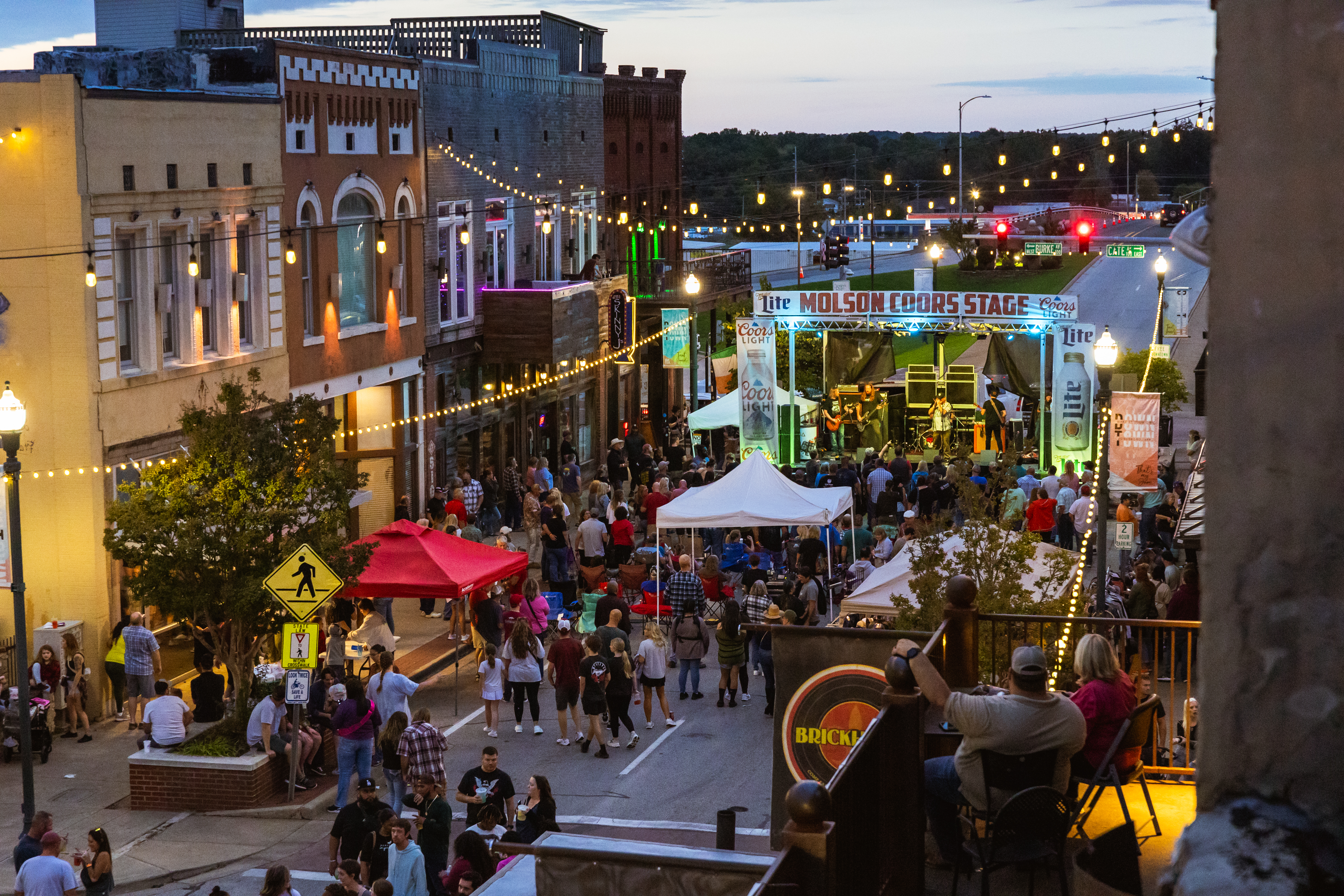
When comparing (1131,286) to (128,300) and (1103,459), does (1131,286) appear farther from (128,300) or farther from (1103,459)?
(1103,459)

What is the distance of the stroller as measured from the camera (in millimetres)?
18234

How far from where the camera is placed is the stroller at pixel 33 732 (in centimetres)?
1823

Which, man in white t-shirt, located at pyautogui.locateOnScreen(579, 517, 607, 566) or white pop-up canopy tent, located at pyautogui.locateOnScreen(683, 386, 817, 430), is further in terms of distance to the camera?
white pop-up canopy tent, located at pyautogui.locateOnScreen(683, 386, 817, 430)

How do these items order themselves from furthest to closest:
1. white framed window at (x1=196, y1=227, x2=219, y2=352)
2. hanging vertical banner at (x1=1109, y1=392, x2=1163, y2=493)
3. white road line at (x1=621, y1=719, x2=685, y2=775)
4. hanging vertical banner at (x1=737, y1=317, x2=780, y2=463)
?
1. hanging vertical banner at (x1=737, y1=317, x2=780, y2=463)
2. white framed window at (x1=196, y1=227, x2=219, y2=352)
3. hanging vertical banner at (x1=1109, y1=392, x2=1163, y2=493)
4. white road line at (x1=621, y1=719, x2=685, y2=775)

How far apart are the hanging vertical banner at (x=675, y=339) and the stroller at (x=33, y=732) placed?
83.8 ft

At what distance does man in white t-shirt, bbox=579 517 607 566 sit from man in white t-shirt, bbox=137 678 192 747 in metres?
9.53

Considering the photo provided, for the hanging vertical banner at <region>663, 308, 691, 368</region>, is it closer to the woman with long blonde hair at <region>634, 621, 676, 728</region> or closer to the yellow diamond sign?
the woman with long blonde hair at <region>634, 621, 676, 728</region>

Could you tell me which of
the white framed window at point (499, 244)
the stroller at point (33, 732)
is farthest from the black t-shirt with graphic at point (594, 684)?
the white framed window at point (499, 244)

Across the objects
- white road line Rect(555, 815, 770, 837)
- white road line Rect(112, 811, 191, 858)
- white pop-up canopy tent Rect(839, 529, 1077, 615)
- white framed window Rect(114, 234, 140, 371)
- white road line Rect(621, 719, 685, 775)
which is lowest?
white road line Rect(112, 811, 191, 858)

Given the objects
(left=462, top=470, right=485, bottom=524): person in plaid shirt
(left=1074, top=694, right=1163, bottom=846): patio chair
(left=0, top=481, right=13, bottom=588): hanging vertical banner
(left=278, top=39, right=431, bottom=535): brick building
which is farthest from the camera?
(left=462, top=470, right=485, bottom=524): person in plaid shirt

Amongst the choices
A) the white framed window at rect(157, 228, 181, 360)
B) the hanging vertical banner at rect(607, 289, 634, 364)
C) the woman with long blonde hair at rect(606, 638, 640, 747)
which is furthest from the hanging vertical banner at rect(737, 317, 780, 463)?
the woman with long blonde hair at rect(606, 638, 640, 747)

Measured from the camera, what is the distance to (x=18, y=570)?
52.8 feet

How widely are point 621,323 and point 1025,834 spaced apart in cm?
3522

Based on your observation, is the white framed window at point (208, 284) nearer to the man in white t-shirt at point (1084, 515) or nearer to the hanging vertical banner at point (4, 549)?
the hanging vertical banner at point (4, 549)
